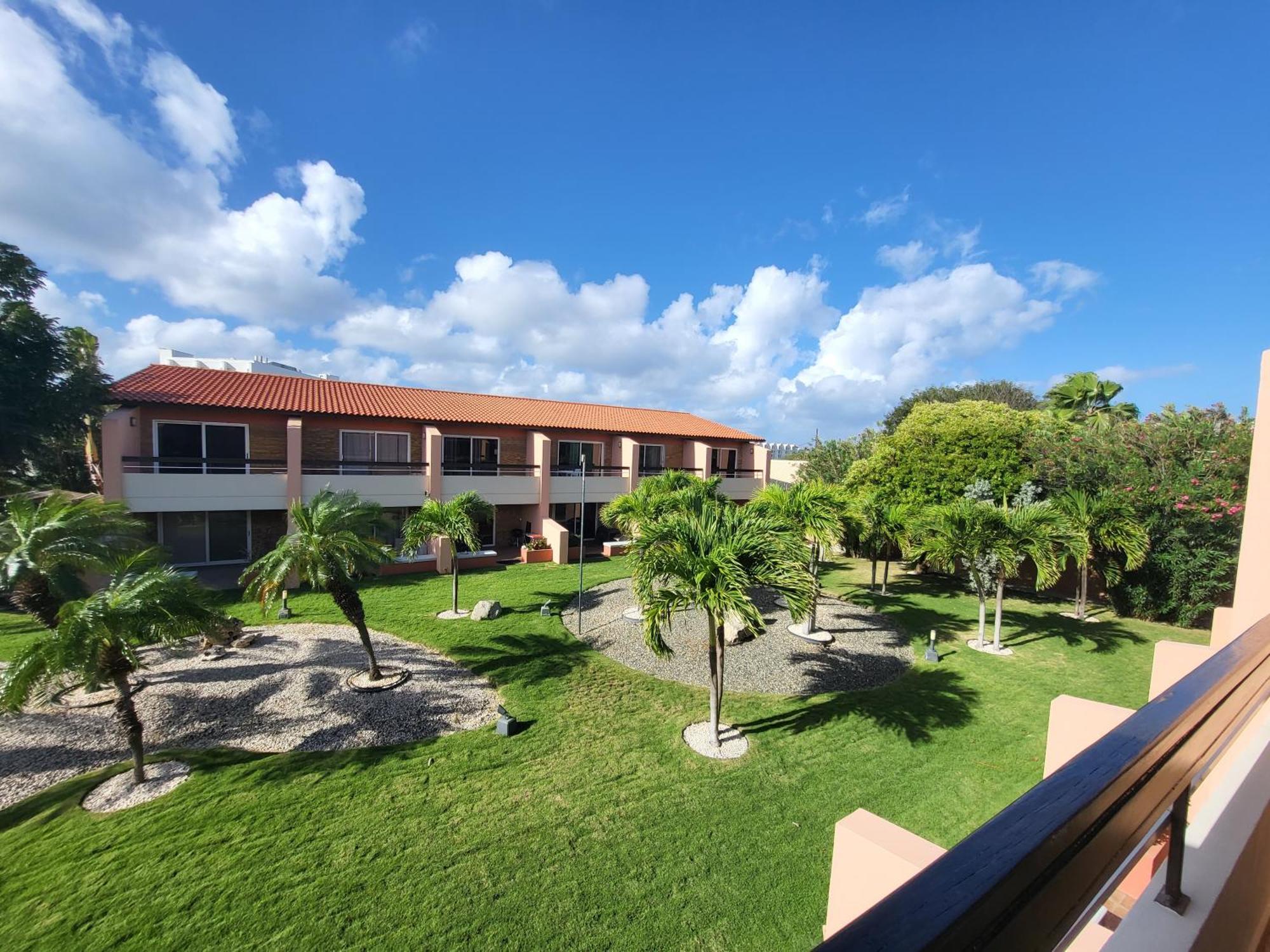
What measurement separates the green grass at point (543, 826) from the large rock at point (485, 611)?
3.79 metres

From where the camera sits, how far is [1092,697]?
11.1 m

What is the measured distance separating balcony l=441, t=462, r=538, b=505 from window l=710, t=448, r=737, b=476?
445 inches

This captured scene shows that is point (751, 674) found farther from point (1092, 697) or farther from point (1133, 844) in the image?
point (1133, 844)

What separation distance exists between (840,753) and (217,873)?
880cm

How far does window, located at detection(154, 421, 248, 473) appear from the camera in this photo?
59.0 ft

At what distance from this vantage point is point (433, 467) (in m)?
21.2

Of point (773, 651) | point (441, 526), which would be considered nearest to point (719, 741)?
point (773, 651)

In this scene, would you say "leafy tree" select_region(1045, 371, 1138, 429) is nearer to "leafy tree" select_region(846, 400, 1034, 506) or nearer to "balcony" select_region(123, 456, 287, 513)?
"leafy tree" select_region(846, 400, 1034, 506)

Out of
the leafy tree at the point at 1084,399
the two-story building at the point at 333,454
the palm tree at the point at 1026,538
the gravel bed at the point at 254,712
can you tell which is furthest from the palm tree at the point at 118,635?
the leafy tree at the point at 1084,399

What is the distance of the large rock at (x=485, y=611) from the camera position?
1504 centimetres

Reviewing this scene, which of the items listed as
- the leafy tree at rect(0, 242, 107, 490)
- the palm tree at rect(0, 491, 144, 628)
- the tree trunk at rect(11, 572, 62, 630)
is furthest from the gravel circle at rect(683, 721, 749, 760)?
the leafy tree at rect(0, 242, 107, 490)

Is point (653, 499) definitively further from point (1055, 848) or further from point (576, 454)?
point (1055, 848)

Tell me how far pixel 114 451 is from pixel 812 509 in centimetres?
2062

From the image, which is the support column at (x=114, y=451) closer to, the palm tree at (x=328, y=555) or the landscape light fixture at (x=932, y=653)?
the palm tree at (x=328, y=555)
